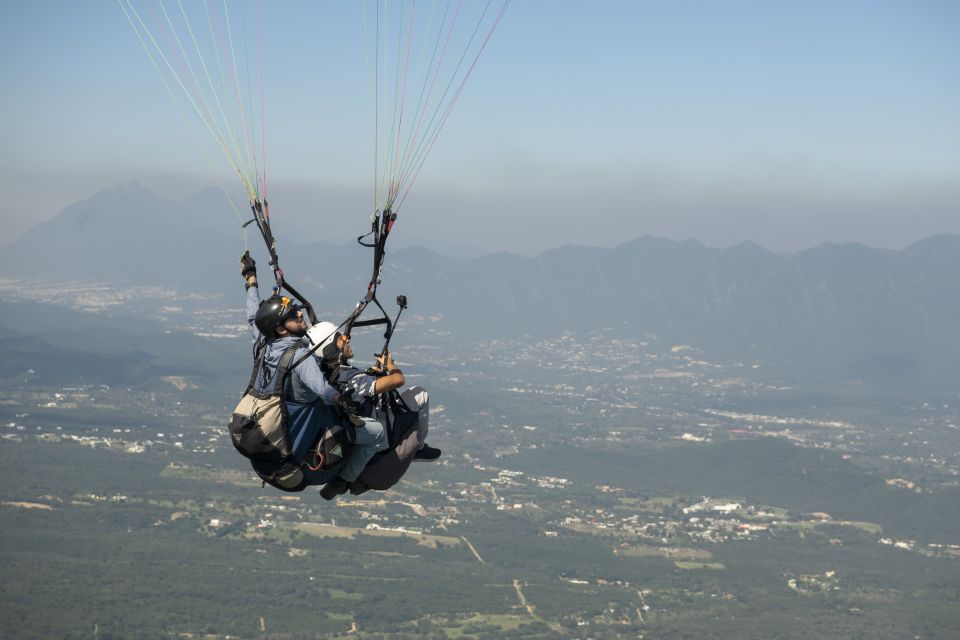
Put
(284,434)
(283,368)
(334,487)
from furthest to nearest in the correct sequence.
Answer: (334,487) → (284,434) → (283,368)

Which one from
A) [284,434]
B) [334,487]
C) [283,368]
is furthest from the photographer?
→ [334,487]

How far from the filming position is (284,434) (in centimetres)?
1164

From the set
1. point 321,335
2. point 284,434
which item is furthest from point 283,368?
point 284,434

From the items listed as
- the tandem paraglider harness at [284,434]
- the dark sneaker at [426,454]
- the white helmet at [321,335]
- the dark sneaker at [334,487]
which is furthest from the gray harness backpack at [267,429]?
the dark sneaker at [426,454]

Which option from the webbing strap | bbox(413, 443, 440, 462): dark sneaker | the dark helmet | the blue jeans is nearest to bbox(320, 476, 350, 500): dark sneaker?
the blue jeans

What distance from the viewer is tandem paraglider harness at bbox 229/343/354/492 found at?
37.8 feet

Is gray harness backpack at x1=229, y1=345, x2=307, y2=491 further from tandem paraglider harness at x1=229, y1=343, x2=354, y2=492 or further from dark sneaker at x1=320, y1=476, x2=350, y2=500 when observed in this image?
dark sneaker at x1=320, y1=476, x2=350, y2=500

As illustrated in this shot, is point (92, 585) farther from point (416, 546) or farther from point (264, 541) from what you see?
point (416, 546)

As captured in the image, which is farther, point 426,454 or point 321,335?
point 426,454

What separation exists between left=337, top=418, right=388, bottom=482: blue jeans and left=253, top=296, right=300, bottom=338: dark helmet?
140cm

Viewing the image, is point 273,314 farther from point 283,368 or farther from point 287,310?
point 283,368

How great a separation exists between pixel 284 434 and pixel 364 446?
46.4 inches

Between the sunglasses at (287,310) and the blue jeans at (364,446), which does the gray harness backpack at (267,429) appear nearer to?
the sunglasses at (287,310)

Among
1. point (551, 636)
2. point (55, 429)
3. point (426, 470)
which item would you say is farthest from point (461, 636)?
point (55, 429)
